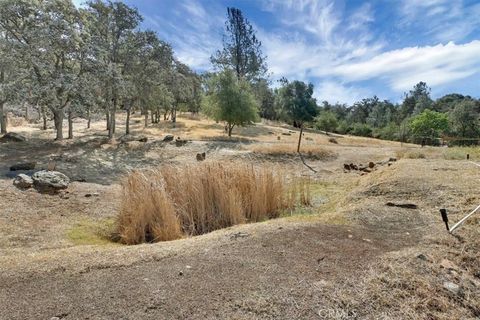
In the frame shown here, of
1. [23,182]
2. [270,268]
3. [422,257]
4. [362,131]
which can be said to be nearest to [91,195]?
[23,182]

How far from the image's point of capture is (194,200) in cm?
538

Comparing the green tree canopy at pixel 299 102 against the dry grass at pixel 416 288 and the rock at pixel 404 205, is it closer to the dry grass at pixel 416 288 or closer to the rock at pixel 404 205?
the rock at pixel 404 205

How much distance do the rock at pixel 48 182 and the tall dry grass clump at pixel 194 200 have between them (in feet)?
7.20

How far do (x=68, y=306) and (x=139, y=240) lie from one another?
8.04 ft

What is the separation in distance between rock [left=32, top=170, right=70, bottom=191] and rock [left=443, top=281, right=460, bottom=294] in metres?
6.86

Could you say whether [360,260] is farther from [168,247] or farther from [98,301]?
[98,301]

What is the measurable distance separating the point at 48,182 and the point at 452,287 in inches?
275

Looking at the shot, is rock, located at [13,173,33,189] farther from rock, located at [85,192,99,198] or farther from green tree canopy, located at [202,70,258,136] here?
green tree canopy, located at [202,70,258,136]

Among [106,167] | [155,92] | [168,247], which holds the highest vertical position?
[155,92]

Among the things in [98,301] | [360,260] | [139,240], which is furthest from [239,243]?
[139,240]

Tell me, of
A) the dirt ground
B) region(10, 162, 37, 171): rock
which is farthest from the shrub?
region(10, 162, 37, 171): rock

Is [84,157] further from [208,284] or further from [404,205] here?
[208,284]

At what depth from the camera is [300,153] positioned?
Result: 1501cm

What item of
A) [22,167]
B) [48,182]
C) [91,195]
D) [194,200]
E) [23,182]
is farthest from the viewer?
[22,167]
